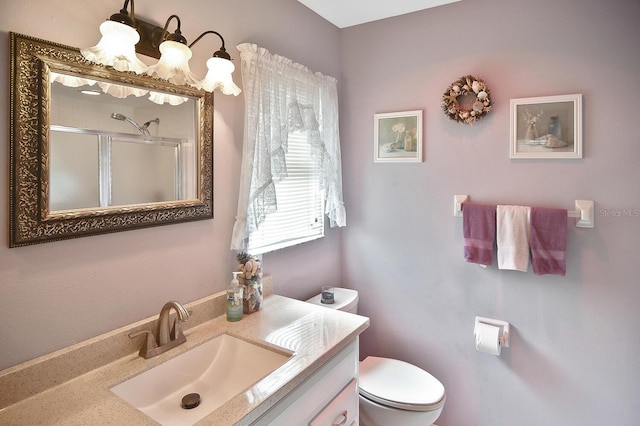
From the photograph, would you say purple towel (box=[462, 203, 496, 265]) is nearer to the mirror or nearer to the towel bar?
the towel bar

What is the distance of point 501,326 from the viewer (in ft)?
6.26

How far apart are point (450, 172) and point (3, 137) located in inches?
75.5

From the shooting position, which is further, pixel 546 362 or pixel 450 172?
pixel 450 172

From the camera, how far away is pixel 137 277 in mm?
1267

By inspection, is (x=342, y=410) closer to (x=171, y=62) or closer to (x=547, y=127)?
(x=171, y=62)

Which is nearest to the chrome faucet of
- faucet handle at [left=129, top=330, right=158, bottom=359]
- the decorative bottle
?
faucet handle at [left=129, top=330, right=158, bottom=359]

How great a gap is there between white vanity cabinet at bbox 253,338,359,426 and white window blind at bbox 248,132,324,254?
2.19 feet

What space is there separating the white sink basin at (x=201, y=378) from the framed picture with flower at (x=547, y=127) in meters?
1.53

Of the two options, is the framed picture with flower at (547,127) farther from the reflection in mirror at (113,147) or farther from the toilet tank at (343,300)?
the reflection in mirror at (113,147)

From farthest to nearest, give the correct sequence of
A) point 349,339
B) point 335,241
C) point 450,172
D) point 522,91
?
→ point 335,241
point 450,172
point 522,91
point 349,339

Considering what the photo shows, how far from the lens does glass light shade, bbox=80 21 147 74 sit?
999 mm

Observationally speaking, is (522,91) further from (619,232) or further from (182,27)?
(182,27)

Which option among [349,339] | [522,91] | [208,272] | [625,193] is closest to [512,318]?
[625,193]

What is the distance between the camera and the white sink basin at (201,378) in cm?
112
